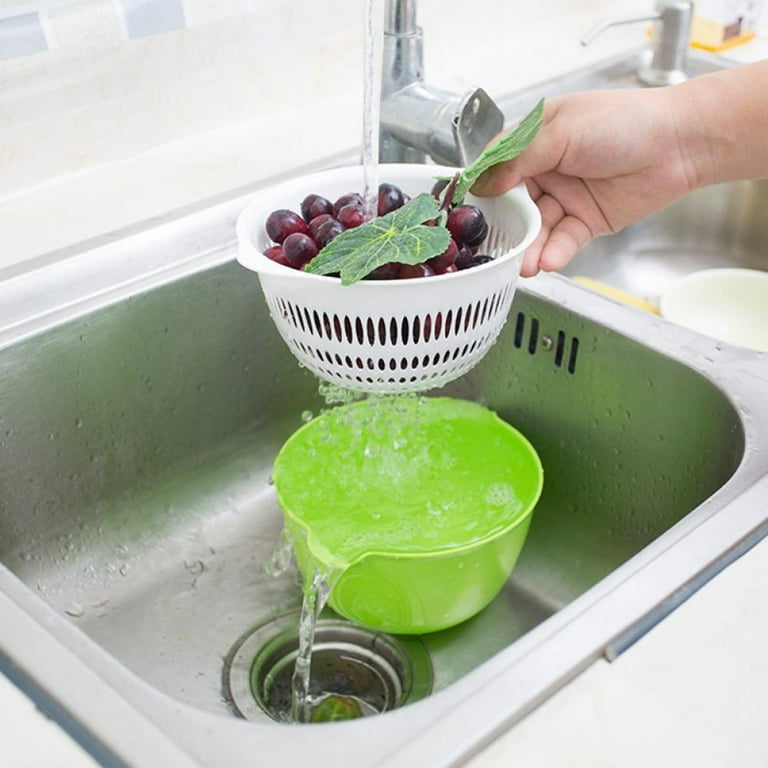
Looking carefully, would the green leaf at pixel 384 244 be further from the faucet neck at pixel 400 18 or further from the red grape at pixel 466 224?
the faucet neck at pixel 400 18

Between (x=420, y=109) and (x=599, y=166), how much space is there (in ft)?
0.54

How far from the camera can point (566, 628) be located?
496mm

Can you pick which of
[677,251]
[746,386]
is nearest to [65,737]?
[746,386]

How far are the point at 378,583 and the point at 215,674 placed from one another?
0.56 feet

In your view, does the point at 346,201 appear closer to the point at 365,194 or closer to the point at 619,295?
the point at 365,194

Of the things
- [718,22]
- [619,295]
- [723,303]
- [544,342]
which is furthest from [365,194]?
[718,22]

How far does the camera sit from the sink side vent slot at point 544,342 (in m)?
0.82

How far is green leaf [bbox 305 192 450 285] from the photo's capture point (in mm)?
562

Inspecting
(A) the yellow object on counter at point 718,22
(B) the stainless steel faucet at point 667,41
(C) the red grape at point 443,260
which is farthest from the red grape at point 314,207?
(A) the yellow object on counter at point 718,22

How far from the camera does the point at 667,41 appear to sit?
1270 mm

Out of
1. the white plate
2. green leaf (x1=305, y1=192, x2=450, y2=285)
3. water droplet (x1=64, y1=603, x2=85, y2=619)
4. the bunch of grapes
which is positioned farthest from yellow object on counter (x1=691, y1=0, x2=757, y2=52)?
water droplet (x1=64, y1=603, x2=85, y2=619)

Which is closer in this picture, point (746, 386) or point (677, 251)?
point (746, 386)

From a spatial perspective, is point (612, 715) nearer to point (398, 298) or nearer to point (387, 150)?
point (398, 298)

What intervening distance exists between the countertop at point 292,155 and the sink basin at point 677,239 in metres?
0.16
